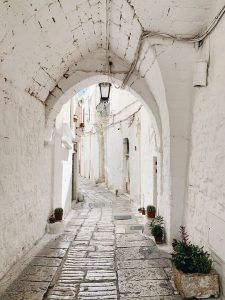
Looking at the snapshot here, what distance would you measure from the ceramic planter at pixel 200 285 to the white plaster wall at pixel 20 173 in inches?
90.7

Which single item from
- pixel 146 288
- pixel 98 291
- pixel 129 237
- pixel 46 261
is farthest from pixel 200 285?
pixel 129 237

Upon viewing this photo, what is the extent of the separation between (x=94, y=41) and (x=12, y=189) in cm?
312

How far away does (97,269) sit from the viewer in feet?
13.8

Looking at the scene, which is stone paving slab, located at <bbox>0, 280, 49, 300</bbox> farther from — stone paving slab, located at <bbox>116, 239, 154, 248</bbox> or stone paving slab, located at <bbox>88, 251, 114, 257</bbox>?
stone paving slab, located at <bbox>116, 239, 154, 248</bbox>

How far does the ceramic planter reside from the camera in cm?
321

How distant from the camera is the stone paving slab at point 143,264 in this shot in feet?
14.0

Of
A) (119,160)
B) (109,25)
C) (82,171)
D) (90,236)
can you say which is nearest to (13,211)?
(90,236)

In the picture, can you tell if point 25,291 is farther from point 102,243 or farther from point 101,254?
point 102,243

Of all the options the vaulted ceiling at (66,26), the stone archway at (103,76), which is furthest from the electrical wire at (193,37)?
the stone archway at (103,76)

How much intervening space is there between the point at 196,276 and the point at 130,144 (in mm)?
9295

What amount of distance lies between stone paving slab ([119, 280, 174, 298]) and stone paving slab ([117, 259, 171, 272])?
0.52m

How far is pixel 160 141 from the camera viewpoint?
595cm

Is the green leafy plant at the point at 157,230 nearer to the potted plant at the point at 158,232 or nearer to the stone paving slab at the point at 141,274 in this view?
the potted plant at the point at 158,232

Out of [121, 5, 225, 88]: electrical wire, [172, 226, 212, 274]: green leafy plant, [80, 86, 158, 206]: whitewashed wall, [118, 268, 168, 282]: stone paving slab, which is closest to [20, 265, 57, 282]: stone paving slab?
[118, 268, 168, 282]: stone paving slab
